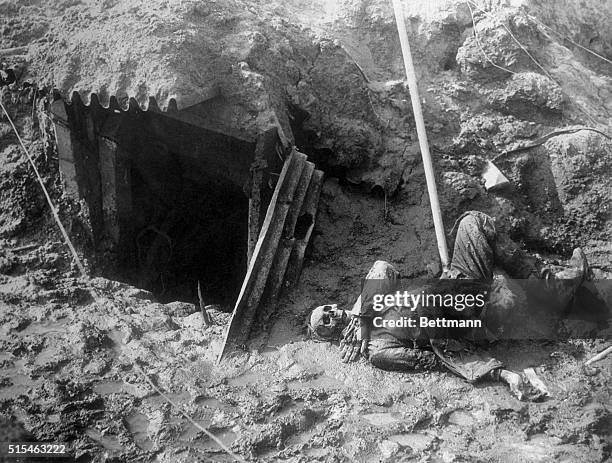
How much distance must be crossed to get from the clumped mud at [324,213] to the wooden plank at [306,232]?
16 centimetres

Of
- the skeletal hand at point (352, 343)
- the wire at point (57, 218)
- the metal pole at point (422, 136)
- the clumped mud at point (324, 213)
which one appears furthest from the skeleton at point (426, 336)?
the wire at point (57, 218)

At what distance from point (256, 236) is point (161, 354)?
4.39 feet

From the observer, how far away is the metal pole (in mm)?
4983

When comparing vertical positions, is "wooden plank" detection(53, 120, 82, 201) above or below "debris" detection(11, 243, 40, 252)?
above

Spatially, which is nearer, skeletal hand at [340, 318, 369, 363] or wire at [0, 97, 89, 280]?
skeletal hand at [340, 318, 369, 363]

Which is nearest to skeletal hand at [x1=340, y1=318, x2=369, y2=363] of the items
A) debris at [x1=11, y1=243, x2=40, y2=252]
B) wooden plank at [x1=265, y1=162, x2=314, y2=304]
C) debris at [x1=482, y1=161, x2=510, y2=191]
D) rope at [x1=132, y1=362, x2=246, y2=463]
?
wooden plank at [x1=265, y1=162, x2=314, y2=304]

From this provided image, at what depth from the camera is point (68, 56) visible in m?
5.09

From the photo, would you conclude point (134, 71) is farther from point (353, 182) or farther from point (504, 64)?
point (504, 64)

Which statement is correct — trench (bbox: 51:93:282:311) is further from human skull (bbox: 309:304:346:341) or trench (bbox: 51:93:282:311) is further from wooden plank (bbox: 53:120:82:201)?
human skull (bbox: 309:304:346:341)

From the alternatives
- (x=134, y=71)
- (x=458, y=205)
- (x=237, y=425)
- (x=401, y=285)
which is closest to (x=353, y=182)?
(x=458, y=205)

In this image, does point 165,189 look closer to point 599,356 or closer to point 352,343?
point 352,343

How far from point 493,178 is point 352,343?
225 cm

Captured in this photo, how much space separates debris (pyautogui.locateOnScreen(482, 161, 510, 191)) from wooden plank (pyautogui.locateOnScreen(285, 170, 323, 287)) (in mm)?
1658

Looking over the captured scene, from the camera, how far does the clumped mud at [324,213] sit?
3893 mm
